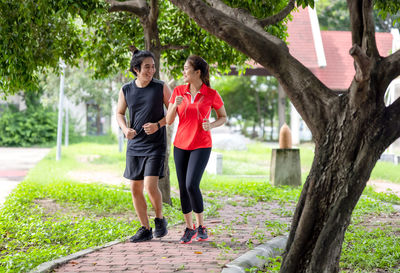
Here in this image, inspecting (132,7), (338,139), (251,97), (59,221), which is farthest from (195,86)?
(251,97)

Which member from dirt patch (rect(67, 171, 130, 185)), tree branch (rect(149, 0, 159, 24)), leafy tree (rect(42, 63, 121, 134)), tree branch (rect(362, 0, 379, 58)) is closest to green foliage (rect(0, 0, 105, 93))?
tree branch (rect(149, 0, 159, 24))

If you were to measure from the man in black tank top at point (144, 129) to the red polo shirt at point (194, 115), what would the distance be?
0.78 feet

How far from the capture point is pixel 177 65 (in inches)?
400

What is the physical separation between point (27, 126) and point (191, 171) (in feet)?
95.9

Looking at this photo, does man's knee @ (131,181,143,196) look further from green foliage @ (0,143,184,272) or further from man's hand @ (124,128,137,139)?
green foliage @ (0,143,184,272)

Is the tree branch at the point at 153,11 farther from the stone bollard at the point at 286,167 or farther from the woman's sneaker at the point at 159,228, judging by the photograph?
the stone bollard at the point at 286,167

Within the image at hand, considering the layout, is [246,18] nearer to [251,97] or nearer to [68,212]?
[68,212]

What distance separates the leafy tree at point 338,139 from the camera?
3883mm

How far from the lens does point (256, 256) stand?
515cm

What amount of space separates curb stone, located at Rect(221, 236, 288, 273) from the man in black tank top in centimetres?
136

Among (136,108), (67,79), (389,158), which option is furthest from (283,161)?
(67,79)

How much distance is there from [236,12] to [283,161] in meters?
7.09

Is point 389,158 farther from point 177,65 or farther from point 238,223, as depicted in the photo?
point 238,223

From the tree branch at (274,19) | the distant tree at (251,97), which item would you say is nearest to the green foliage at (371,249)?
the tree branch at (274,19)
